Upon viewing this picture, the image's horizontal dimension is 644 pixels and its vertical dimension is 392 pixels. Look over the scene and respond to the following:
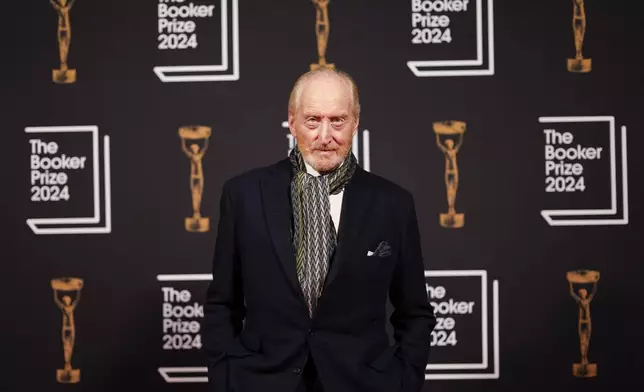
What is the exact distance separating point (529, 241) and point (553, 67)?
0.72 metres

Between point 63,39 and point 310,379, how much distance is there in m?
1.92

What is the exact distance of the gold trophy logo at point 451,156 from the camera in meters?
3.08

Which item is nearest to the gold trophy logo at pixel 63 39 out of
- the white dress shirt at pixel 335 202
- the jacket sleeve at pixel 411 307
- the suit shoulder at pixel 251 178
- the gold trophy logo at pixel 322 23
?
the gold trophy logo at pixel 322 23

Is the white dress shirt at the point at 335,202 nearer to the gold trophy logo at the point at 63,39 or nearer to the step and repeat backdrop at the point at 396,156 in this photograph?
the step and repeat backdrop at the point at 396,156

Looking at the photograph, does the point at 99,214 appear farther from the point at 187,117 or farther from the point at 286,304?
the point at 286,304

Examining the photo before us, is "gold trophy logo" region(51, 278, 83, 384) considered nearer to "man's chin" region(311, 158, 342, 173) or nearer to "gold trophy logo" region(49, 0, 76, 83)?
"gold trophy logo" region(49, 0, 76, 83)

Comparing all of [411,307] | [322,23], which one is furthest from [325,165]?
[322,23]

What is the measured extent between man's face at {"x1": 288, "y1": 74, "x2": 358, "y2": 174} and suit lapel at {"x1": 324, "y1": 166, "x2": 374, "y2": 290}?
83mm

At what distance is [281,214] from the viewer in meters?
1.96

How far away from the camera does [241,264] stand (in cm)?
202

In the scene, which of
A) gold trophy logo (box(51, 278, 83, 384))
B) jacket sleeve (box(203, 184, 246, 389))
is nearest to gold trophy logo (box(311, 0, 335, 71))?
jacket sleeve (box(203, 184, 246, 389))

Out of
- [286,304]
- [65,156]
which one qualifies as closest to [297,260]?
[286,304]

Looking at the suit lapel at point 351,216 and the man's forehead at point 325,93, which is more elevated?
the man's forehead at point 325,93

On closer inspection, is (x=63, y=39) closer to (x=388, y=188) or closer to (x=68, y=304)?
(x=68, y=304)
